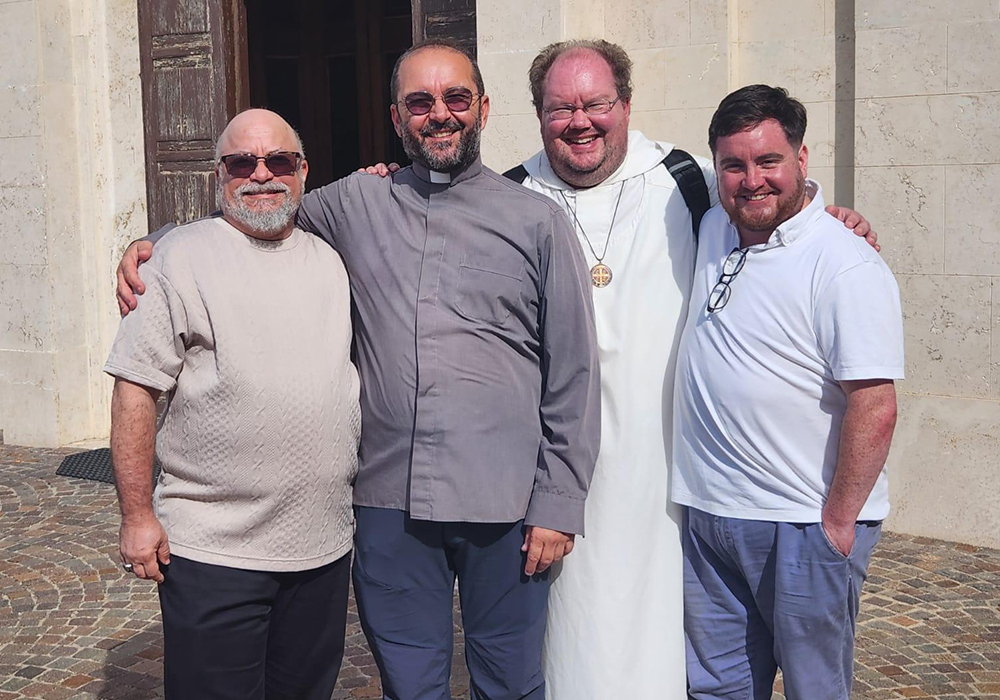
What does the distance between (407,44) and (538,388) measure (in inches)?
393

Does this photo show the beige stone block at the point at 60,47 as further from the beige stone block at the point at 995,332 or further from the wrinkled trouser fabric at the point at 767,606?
the wrinkled trouser fabric at the point at 767,606

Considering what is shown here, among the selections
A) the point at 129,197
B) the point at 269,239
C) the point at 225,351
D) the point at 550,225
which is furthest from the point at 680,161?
the point at 129,197

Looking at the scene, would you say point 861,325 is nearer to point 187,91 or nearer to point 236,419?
point 236,419

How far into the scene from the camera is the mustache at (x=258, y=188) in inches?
111

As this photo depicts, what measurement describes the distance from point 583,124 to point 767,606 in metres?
1.36

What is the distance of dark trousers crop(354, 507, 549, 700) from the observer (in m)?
Answer: 2.86

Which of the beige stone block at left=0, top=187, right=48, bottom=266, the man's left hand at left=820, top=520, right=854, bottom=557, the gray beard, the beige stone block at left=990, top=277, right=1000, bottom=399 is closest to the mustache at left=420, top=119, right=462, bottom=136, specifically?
the gray beard

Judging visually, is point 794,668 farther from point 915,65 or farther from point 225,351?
point 915,65

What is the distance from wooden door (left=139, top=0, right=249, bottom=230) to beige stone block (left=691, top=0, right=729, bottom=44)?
3232mm

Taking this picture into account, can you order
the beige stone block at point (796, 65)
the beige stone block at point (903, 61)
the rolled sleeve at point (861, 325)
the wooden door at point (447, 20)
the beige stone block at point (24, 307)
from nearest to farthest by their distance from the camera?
1. the rolled sleeve at point (861, 325)
2. the beige stone block at point (903, 61)
3. the beige stone block at point (796, 65)
4. the wooden door at point (447, 20)
5. the beige stone block at point (24, 307)

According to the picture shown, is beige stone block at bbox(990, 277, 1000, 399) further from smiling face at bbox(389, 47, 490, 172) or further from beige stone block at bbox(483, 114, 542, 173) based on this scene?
smiling face at bbox(389, 47, 490, 172)

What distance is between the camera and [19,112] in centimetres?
806

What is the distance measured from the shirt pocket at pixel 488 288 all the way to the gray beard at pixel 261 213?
1.51ft

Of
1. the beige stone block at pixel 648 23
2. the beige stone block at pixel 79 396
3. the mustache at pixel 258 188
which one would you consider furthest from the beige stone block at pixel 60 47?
the mustache at pixel 258 188
